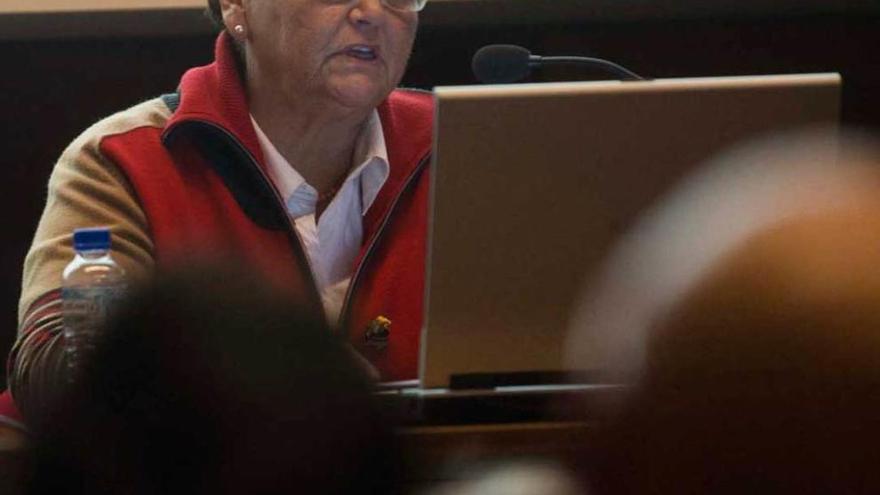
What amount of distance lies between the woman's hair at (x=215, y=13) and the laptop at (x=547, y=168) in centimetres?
88

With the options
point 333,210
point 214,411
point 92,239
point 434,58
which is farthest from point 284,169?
point 214,411

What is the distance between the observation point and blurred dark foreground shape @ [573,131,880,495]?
1.34 ft

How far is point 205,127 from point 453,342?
67 centimetres

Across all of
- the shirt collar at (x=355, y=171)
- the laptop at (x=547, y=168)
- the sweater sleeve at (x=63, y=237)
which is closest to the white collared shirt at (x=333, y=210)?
the shirt collar at (x=355, y=171)

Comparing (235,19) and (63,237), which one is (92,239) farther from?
(235,19)

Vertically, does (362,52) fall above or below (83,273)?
above

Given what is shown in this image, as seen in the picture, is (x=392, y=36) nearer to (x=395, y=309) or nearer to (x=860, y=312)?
(x=395, y=309)

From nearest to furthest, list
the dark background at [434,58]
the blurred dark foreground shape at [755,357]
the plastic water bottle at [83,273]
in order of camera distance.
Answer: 1. the blurred dark foreground shape at [755,357]
2. the plastic water bottle at [83,273]
3. the dark background at [434,58]

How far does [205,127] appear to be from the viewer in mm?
1839

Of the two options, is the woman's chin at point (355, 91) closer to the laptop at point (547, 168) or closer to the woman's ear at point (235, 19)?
the woman's ear at point (235, 19)

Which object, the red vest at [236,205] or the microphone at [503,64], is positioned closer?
the microphone at [503,64]

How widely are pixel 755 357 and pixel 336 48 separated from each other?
155 cm

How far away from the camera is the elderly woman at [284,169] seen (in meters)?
1.77

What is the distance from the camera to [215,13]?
2096 mm
